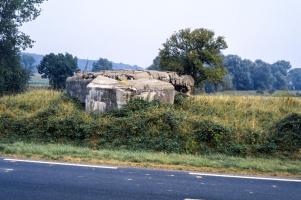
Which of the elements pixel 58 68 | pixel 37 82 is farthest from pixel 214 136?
pixel 37 82

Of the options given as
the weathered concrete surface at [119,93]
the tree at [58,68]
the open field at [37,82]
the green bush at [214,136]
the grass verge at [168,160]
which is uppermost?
the tree at [58,68]

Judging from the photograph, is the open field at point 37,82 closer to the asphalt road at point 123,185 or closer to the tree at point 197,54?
the tree at point 197,54

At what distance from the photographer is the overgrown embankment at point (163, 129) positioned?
13.8 m

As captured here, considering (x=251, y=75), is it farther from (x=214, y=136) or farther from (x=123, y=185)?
(x=123, y=185)

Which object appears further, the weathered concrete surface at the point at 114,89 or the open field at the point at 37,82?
the open field at the point at 37,82

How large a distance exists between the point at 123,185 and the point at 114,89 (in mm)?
8594

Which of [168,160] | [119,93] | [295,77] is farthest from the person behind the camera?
[295,77]

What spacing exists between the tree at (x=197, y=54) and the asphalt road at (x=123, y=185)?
1380cm

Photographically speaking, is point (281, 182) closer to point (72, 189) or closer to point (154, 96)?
point (72, 189)

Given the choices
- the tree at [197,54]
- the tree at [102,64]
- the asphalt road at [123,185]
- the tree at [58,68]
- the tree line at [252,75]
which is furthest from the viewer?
the tree at [102,64]

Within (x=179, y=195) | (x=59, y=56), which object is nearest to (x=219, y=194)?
(x=179, y=195)

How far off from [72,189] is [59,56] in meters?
45.9

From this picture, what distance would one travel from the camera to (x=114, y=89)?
643 inches

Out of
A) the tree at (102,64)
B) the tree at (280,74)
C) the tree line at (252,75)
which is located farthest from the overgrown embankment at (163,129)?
the tree at (102,64)
